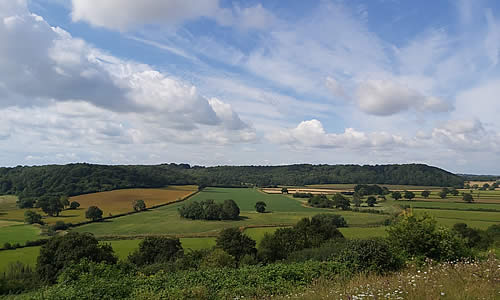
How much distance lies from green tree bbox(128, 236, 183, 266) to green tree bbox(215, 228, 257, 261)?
5.36m

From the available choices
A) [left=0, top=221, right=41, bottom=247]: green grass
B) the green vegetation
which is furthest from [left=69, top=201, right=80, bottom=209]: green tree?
[left=0, top=221, right=41, bottom=247]: green grass

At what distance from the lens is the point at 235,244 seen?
38219 mm

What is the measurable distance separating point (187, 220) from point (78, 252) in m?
45.6

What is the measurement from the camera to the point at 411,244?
49.4 feet

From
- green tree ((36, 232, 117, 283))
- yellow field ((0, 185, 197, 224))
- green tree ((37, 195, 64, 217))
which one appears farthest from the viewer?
green tree ((37, 195, 64, 217))

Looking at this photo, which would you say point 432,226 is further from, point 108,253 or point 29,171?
point 29,171

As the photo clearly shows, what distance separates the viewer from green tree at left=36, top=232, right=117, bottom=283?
31.5 m

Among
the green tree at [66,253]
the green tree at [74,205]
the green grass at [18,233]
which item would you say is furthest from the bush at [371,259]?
the green tree at [74,205]

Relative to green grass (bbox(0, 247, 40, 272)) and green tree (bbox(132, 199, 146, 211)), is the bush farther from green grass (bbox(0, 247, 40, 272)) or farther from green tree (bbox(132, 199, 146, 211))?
green tree (bbox(132, 199, 146, 211))

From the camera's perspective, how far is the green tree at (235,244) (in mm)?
37781

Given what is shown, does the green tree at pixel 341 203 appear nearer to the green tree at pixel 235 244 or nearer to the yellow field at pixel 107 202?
the yellow field at pixel 107 202

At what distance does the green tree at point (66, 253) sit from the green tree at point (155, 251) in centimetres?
417

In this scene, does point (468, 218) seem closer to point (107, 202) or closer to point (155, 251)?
point (155, 251)

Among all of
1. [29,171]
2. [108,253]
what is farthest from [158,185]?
[108,253]
